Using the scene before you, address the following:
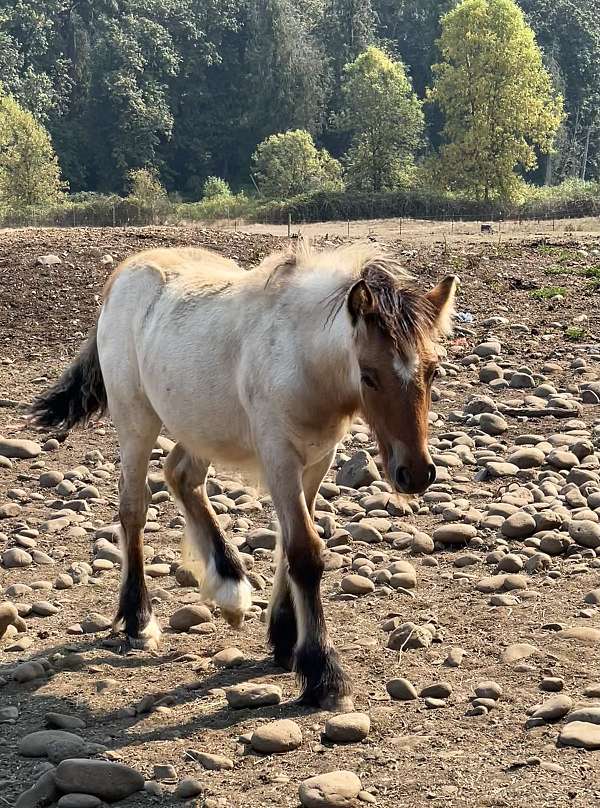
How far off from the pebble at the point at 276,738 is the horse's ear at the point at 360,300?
1812 millimetres

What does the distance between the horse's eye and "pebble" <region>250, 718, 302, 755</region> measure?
4.94ft

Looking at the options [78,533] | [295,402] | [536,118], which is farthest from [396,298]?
[536,118]

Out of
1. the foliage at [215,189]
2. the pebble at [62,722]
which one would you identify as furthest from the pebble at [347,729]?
the foliage at [215,189]

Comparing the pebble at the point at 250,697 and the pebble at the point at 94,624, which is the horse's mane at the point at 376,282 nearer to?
the pebble at the point at 250,697

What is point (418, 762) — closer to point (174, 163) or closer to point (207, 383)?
point (207, 383)

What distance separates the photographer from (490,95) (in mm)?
51594

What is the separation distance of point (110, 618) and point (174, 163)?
8032 cm

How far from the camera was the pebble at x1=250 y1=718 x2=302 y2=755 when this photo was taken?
454cm

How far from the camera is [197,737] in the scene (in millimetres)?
4770

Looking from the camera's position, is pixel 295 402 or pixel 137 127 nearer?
pixel 295 402

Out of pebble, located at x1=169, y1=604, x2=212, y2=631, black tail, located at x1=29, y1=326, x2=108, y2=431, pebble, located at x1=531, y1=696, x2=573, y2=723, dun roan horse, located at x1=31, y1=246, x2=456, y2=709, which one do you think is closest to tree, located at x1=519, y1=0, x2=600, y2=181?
black tail, located at x1=29, y1=326, x2=108, y2=431

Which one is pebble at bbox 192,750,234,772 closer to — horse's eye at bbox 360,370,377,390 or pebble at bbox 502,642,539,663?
pebble at bbox 502,642,539,663

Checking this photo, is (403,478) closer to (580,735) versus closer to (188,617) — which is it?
(580,735)

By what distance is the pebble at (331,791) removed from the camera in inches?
158
